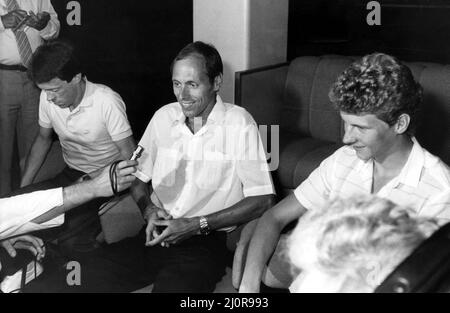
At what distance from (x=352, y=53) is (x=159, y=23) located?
39.3 inches

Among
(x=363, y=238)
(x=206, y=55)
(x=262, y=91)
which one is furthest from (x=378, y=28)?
(x=363, y=238)

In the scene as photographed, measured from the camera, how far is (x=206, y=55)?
1.53 metres

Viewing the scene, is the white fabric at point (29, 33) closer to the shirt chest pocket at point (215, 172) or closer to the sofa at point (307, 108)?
the shirt chest pocket at point (215, 172)

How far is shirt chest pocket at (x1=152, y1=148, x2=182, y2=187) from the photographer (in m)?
1.59

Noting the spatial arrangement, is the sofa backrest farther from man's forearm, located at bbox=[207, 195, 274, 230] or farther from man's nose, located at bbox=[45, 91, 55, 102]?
man's nose, located at bbox=[45, 91, 55, 102]

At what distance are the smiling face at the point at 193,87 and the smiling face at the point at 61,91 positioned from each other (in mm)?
315

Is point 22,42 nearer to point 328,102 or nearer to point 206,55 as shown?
point 206,55

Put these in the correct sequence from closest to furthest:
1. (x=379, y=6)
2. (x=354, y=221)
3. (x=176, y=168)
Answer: (x=354, y=221)
(x=176, y=168)
(x=379, y=6)

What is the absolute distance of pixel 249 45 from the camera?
2072mm

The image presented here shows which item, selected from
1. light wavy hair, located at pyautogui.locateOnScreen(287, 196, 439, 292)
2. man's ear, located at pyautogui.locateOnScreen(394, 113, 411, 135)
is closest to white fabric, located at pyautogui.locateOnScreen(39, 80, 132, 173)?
man's ear, located at pyautogui.locateOnScreen(394, 113, 411, 135)

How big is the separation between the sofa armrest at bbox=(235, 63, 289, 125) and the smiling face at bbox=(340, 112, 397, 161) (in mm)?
945

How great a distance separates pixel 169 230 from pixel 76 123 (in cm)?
46

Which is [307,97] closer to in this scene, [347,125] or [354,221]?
[347,125]

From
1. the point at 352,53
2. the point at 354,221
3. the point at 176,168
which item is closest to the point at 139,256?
the point at 176,168
